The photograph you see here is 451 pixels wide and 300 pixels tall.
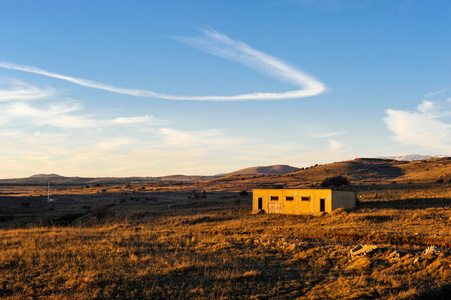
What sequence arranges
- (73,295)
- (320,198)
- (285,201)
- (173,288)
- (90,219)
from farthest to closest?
(90,219), (285,201), (320,198), (173,288), (73,295)

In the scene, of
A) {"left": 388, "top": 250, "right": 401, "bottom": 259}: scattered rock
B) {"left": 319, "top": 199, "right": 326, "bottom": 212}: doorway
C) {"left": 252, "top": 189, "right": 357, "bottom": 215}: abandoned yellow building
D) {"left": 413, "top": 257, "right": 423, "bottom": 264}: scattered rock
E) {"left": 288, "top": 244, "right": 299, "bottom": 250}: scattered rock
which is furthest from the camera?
{"left": 319, "top": 199, "right": 326, "bottom": 212}: doorway

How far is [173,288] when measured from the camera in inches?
477

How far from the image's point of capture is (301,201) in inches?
1641

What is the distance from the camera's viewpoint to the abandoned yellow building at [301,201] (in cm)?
3984

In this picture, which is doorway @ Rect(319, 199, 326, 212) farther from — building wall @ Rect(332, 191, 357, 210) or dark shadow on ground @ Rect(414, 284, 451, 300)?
dark shadow on ground @ Rect(414, 284, 451, 300)

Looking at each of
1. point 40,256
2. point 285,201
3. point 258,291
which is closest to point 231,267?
point 258,291

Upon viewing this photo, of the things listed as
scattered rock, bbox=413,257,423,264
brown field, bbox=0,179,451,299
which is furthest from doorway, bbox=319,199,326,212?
scattered rock, bbox=413,257,423,264

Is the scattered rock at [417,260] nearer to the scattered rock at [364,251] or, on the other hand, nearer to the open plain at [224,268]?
the open plain at [224,268]

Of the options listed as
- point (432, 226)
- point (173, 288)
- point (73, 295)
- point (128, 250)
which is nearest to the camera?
point (73, 295)

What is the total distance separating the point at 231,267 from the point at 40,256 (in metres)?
8.19

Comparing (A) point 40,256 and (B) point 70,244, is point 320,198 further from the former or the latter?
(A) point 40,256

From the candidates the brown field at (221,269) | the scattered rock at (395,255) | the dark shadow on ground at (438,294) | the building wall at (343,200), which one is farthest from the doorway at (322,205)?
the dark shadow on ground at (438,294)

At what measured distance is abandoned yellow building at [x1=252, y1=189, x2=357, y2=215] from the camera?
131ft

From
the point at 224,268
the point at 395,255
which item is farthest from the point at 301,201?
the point at 224,268
